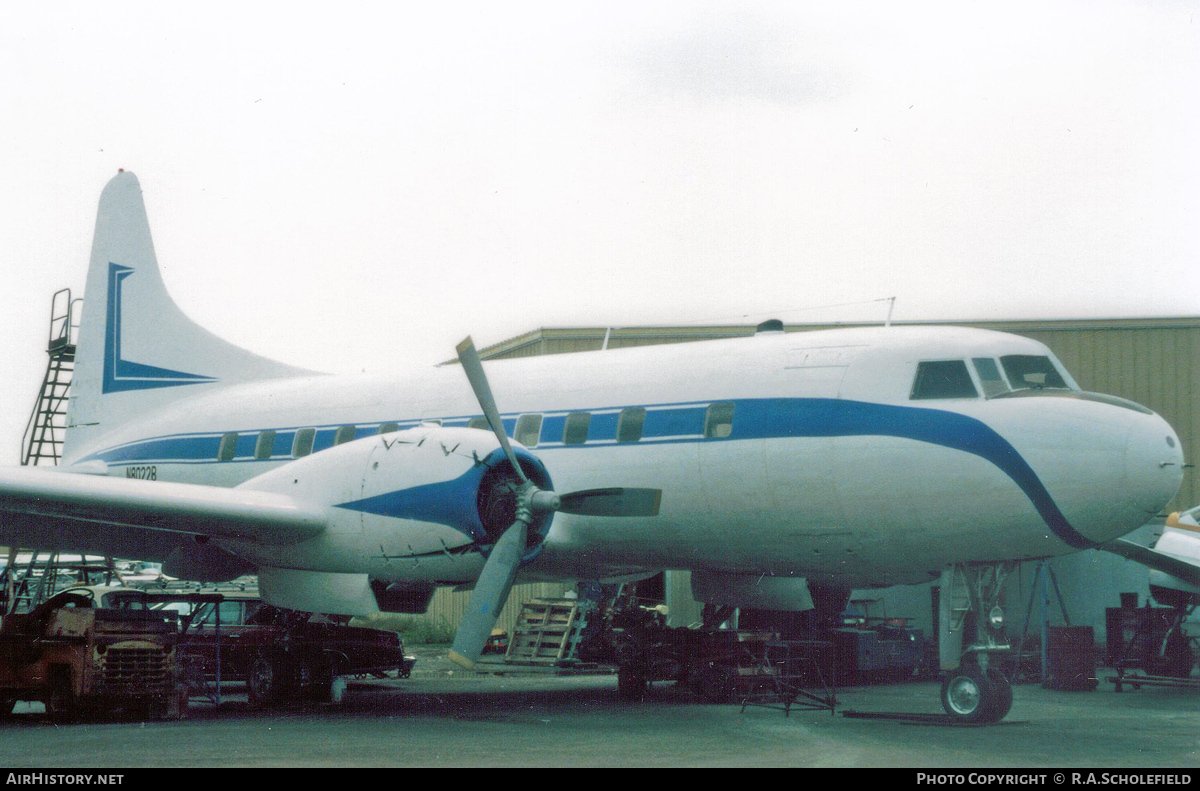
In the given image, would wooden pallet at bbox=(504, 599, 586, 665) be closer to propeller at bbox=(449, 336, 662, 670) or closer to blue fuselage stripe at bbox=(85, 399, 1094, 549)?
blue fuselage stripe at bbox=(85, 399, 1094, 549)

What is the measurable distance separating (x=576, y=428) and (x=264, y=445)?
5806 millimetres

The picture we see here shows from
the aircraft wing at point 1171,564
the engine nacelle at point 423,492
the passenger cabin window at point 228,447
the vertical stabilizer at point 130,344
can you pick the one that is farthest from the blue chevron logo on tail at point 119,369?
the aircraft wing at point 1171,564

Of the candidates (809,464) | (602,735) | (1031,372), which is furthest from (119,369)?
(1031,372)

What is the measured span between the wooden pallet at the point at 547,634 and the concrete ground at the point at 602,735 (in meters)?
6.06

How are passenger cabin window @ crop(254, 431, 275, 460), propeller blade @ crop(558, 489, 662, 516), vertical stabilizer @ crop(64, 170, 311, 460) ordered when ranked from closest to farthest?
1. propeller blade @ crop(558, 489, 662, 516)
2. passenger cabin window @ crop(254, 431, 275, 460)
3. vertical stabilizer @ crop(64, 170, 311, 460)

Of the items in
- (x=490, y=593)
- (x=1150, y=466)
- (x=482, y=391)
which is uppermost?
(x=482, y=391)

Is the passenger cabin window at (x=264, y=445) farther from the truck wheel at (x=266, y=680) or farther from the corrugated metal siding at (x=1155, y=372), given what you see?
the corrugated metal siding at (x=1155, y=372)

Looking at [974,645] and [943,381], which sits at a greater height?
[943,381]

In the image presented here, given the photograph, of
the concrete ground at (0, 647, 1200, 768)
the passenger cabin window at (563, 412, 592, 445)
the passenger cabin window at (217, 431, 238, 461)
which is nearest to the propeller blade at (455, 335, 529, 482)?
the passenger cabin window at (563, 412, 592, 445)

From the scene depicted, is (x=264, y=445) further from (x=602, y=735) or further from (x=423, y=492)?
(x=602, y=735)

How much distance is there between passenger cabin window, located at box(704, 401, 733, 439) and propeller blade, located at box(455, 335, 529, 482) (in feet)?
7.28

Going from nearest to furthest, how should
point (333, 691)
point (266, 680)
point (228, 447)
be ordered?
point (266, 680) → point (333, 691) → point (228, 447)

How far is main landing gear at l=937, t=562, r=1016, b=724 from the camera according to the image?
13367 millimetres

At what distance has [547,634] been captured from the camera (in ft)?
81.8
